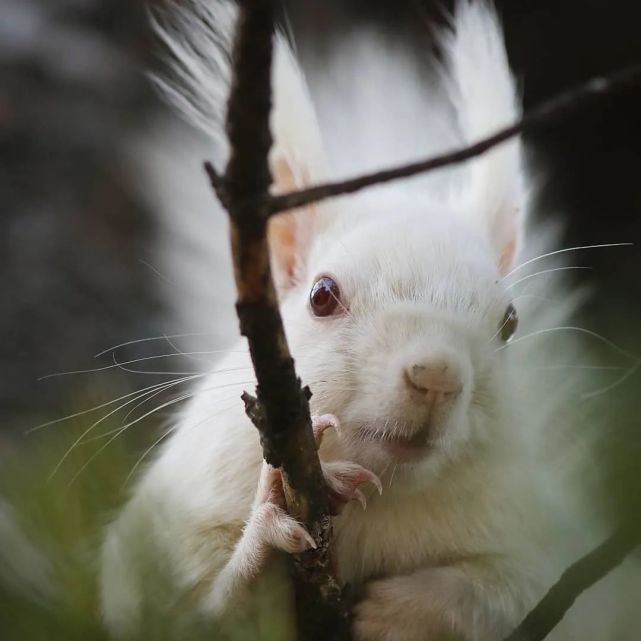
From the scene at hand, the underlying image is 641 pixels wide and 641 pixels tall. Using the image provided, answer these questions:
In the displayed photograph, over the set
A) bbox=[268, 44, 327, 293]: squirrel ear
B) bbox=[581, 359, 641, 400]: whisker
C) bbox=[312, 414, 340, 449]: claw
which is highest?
bbox=[268, 44, 327, 293]: squirrel ear

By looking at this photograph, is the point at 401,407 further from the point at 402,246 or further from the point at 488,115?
the point at 488,115

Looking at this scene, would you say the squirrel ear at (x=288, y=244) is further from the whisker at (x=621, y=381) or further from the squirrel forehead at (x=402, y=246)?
the whisker at (x=621, y=381)

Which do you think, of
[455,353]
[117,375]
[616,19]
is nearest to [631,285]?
[616,19]

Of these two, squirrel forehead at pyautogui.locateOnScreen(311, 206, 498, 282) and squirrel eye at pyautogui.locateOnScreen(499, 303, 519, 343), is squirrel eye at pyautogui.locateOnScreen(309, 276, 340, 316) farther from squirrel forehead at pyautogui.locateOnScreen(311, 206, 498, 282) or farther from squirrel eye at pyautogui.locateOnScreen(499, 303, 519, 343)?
squirrel eye at pyautogui.locateOnScreen(499, 303, 519, 343)

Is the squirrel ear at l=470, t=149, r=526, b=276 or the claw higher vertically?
the squirrel ear at l=470, t=149, r=526, b=276

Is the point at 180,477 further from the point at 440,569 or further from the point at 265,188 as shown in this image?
the point at 265,188

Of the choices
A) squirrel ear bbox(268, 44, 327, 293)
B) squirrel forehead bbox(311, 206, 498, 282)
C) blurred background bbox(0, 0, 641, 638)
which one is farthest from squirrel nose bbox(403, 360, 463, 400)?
blurred background bbox(0, 0, 641, 638)

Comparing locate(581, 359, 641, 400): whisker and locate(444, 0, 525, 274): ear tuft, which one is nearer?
locate(581, 359, 641, 400): whisker

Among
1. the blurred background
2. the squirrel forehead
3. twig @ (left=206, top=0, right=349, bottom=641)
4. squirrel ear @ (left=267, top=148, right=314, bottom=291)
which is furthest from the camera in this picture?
the blurred background
